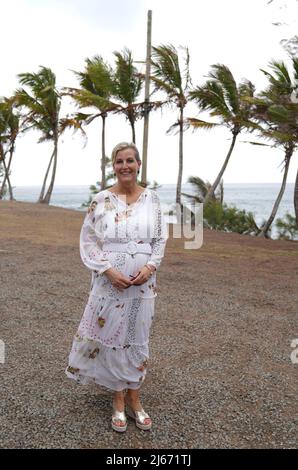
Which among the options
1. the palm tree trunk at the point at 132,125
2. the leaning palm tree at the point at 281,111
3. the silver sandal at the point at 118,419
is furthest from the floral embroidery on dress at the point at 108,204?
the palm tree trunk at the point at 132,125

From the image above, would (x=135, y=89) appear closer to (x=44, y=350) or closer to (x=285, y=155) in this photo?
(x=285, y=155)

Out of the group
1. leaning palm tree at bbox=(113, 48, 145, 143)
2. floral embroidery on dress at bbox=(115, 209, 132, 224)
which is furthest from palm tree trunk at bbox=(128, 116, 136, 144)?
floral embroidery on dress at bbox=(115, 209, 132, 224)

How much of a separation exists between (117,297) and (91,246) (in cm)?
37

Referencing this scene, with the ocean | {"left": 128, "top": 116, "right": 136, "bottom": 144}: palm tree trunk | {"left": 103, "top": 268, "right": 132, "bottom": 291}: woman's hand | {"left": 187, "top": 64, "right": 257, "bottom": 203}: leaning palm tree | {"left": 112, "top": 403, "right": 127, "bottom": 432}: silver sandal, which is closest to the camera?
{"left": 103, "top": 268, "right": 132, "bottom": 291}: woman's hand

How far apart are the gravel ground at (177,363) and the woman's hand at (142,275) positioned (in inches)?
38.0

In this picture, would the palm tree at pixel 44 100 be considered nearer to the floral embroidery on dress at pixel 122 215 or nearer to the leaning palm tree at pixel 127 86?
the leaning palm tree at pixel 127 86

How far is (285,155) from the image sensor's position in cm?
1487

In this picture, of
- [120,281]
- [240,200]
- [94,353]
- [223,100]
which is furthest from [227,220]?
[240,200]

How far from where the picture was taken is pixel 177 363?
372 centimetres

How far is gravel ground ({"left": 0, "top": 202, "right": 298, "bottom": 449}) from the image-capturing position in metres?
2.67

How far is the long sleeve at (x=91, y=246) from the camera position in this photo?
8.57 ft

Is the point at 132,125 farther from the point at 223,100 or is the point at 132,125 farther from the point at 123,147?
the point at 123,147

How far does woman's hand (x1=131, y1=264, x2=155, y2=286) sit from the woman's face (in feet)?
1.81

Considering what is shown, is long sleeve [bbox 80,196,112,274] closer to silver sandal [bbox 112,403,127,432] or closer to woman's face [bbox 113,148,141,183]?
woman's face [bbox 113,148,141,183]
